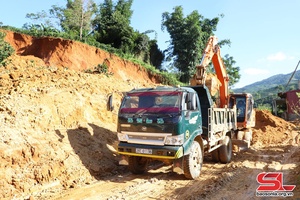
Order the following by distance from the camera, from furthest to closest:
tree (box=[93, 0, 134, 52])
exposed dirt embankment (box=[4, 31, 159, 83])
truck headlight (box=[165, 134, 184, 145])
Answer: tree (box=[93, 0, 134, 52]) < exposed dirt embankment (box=[4, 31, 159, 83]) < truck headlight (box=[165, 134, 184, 145])

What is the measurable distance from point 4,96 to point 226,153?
8257 mm

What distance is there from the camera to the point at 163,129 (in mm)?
6480

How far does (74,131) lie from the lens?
28.8 ft

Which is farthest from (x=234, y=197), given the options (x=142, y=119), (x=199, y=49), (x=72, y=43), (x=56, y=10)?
(x=56, y=10)

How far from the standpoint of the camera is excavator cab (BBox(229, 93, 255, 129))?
12.5 meters

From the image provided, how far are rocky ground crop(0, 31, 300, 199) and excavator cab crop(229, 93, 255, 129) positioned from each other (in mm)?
1455

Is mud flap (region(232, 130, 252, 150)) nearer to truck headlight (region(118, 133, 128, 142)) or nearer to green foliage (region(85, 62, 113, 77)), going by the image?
truck headlight (region(118, 133, 128, 142))

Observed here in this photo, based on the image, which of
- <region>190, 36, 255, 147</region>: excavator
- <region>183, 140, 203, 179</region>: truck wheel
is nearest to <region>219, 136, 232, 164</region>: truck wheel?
<region>190, 36, 255, 147</region>: excavator

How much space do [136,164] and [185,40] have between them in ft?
72.7

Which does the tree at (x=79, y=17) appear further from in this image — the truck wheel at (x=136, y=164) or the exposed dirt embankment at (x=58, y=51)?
the truck wheel at (x=136, y=164)

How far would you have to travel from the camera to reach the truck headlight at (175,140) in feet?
21.1

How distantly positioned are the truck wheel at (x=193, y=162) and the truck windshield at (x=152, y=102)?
4.42 feet

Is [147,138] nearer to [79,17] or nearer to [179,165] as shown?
[179,165]

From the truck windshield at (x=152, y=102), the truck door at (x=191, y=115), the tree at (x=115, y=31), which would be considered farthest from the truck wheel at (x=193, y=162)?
the tree at (x=115, y=31)
